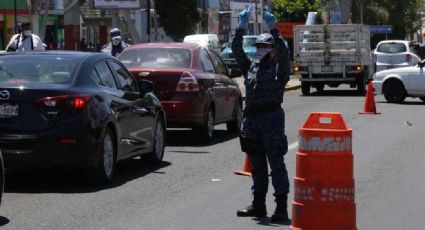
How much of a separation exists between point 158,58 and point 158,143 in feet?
9.39

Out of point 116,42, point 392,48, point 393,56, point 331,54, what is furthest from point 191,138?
point 392,48

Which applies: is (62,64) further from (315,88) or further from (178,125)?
(315,88)

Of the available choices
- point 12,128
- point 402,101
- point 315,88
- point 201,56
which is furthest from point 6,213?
point 315,88

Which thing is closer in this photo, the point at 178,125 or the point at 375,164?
the point at 375,164

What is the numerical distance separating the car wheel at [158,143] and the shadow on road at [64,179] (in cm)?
12

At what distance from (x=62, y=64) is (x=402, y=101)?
17293 mm

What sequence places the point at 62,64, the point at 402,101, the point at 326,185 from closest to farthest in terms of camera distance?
the point at 326,185 → the point at 62,64 → the point at 402,101

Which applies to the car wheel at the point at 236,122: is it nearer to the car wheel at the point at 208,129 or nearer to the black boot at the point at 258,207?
the car wheel at the point at 208,129

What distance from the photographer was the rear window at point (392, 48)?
38.7 m

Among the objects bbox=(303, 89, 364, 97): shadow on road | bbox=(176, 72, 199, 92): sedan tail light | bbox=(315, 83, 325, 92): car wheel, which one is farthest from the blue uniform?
bbox=(315, 83, 325, 92): car wheel

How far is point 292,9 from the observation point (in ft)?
232

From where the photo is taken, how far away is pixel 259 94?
8836 mm

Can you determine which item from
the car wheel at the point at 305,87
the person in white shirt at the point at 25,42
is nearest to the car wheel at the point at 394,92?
the car wheel at the point at 305,87

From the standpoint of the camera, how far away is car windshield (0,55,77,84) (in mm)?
10906
